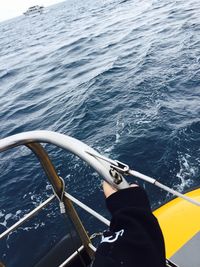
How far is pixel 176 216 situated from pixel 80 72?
11.2 metres

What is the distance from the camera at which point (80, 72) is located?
46.0 feet

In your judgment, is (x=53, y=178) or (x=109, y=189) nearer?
(x=109, y=189)

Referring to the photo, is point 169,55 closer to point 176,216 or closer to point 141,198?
point 176,216

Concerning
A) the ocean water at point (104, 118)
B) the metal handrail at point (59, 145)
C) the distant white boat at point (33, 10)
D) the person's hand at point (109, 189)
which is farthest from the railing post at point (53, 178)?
the distant white boat at point (33, 10)

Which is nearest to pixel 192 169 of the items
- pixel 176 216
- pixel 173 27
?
pixel 176 216

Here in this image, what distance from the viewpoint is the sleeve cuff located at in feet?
4.36

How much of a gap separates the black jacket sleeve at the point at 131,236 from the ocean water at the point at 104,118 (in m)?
4.10

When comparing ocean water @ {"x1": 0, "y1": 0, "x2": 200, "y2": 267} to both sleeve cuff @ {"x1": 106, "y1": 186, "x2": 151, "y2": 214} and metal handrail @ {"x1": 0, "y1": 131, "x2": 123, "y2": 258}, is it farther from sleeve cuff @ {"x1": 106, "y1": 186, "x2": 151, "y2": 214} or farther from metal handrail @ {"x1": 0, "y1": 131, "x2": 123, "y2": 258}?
sleeve cuff @ {"x1": 106, "y1": 186, "x2": 151, "y2": 214}

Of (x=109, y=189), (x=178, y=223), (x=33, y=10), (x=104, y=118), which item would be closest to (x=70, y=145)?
(x=109, y=189)

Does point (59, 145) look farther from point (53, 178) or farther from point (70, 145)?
point (53, 178)

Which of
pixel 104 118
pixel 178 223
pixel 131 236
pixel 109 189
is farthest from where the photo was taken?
pixel 104 118

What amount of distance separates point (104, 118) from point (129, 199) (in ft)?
24.5

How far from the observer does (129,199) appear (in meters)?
1.33

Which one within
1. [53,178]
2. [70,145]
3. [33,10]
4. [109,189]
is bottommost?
[53,178]
